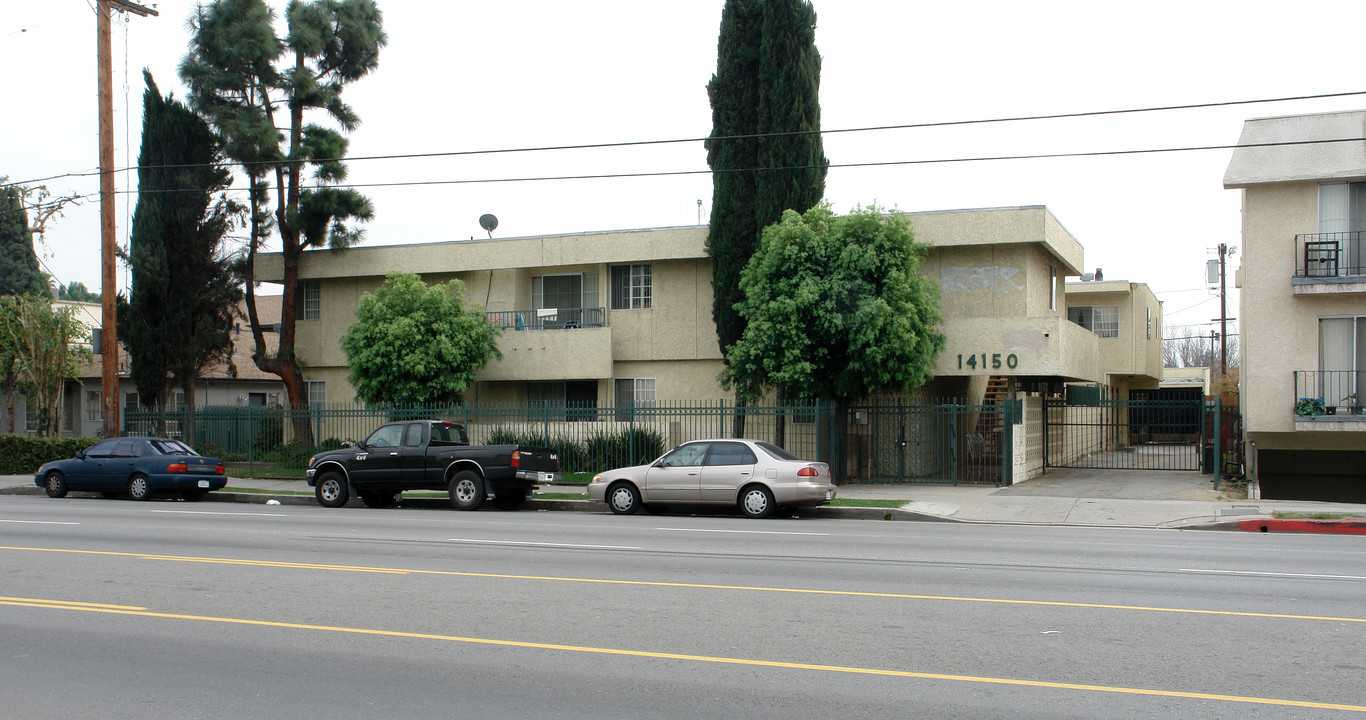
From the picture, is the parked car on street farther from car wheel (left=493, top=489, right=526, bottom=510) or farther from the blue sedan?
the blue sedan

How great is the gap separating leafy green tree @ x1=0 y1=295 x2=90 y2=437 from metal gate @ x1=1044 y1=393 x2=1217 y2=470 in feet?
99.0

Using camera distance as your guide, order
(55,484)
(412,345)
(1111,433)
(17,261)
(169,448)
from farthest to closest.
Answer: (17,261) → (1111,433) → (412,345) → (55,484) → (169,448)

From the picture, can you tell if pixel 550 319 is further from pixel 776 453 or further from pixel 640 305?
pixel 776 453

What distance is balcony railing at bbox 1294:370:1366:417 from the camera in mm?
20688

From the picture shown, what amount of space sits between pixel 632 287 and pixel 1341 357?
1644cm

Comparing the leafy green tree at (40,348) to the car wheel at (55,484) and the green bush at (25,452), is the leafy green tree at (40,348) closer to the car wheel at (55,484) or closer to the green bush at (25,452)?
the green bush at (25,452)

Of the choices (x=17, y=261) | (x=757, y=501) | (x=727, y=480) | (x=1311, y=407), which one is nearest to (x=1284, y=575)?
(x=757, y=501)

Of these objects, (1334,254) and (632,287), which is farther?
(632,287)

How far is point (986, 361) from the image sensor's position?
2397cm

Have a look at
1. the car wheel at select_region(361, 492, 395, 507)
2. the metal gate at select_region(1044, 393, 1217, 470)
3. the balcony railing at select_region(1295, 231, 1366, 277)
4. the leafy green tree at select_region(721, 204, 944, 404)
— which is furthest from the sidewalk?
the balcony railing at select_region(1295, 231, 1366, 277)

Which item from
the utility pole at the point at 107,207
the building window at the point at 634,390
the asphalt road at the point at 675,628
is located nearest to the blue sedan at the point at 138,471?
the utility pole at the point at 107,207

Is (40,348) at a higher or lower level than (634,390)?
higher

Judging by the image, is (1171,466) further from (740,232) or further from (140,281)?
(140,281)

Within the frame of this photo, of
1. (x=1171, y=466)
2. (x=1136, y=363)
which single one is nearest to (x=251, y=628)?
(x=1171, y=466)
